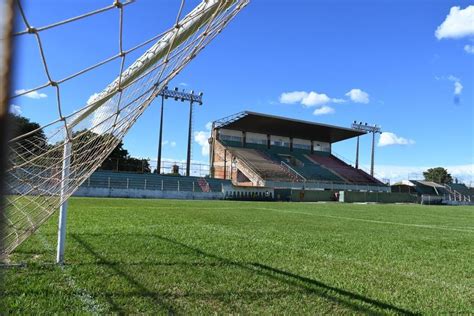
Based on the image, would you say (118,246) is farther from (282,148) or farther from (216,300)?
(282,148)

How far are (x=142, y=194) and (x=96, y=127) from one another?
31069 mm

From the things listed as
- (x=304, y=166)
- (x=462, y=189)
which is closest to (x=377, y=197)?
(x=304, y=166)

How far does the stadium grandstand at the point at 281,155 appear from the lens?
46.2m

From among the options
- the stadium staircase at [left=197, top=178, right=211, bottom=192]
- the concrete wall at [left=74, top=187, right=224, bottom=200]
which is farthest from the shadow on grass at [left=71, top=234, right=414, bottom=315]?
the stadium staircase at [left=197, top=178, right=211, bottom=192]

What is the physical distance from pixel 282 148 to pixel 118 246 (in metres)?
48.9

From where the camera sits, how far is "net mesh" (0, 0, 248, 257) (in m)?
3.33

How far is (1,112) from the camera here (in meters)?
0.64

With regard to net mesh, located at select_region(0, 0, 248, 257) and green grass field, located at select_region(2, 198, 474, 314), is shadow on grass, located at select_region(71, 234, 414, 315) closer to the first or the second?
green grass field, located at select_region(2, 198, 474, 314)

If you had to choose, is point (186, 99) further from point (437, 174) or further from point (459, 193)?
point (437, 174)

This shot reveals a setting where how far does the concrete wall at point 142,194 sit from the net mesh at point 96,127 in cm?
2835

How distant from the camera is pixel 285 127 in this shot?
5256cm

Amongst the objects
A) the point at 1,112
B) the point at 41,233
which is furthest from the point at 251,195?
the point at 1,112

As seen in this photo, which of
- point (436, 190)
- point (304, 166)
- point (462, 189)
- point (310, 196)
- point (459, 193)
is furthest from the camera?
point (462, 189)

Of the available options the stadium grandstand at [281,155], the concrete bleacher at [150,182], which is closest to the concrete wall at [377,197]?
the stadium grandstand at [281,155]
